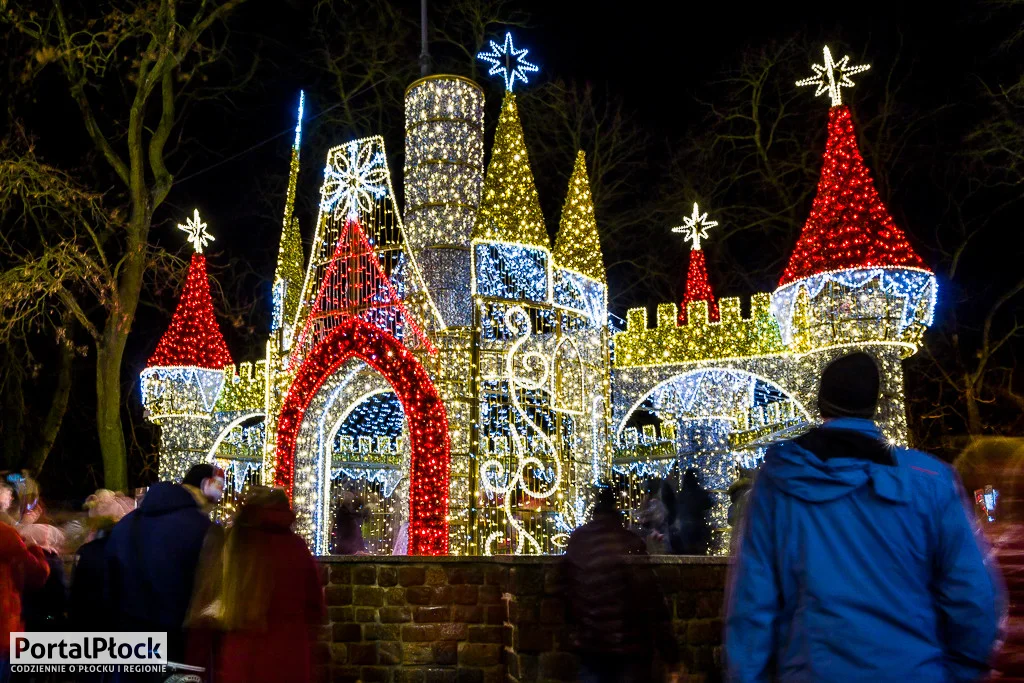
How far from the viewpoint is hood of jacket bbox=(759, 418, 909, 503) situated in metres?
2.61

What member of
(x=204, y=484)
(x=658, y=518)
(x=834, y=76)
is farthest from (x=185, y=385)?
(x=204, y=484)

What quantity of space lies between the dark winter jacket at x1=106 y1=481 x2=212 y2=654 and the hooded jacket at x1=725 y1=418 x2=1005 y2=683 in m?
3.20

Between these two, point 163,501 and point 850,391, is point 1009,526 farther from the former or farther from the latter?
point 163,501

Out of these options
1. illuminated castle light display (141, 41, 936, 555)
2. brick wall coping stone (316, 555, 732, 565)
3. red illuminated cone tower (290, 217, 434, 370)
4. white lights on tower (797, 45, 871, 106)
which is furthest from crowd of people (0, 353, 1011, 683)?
white lights on tower (797, 45, 871, 106)

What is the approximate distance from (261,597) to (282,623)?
163 millimetres

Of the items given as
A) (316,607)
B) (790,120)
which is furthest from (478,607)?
(790,120)

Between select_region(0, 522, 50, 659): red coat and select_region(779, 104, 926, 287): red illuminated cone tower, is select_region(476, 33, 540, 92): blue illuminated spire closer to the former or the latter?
select_region(779, 104, 926, 287): red illuminated cone tower

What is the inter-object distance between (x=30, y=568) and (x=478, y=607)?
355 centimetres

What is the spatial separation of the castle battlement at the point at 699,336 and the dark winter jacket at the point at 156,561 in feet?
30.9

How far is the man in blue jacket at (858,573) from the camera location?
2.53m

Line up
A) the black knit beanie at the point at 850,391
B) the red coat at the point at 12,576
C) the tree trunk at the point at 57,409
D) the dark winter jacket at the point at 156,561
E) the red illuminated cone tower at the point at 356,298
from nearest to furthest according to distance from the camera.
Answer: the black knit beanie at the point at 850,391 < the dark winter jacket at the point at 156,561 < the red coat at the point at 12,576 < the red illuminated cone tower at the point at 356,298 < the tree trunk at the point at 57,409

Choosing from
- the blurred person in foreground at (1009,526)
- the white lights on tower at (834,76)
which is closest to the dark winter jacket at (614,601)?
the blurred person in foreground at (1009,526)

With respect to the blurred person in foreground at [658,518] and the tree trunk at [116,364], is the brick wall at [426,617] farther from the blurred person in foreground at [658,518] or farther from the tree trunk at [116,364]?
the tree trunk at [116,364]

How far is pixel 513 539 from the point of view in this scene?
11.2 m
